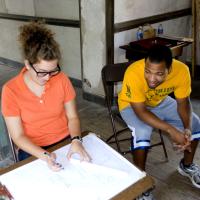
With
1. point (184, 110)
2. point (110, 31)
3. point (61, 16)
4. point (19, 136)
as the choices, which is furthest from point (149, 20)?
point (19, 136)

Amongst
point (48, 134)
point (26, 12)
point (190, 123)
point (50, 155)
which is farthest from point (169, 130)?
point (26, 12)

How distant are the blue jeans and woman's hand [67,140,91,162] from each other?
23.7 inches

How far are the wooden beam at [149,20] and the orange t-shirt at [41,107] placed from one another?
5.49 ft

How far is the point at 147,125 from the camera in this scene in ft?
5.86

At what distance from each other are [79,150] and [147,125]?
0.72m

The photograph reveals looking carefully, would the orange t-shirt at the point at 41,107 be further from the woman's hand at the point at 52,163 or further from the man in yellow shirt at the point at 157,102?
the man in yellow shirt at the point at 157,102

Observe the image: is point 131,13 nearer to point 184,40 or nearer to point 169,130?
point 184,40

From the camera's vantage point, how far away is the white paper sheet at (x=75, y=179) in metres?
0.97

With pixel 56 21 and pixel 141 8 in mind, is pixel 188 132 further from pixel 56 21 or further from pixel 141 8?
pixel 56 21

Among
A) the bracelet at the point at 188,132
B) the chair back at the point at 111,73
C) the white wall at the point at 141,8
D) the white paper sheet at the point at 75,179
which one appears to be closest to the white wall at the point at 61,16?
the white wall at the point at 141,8

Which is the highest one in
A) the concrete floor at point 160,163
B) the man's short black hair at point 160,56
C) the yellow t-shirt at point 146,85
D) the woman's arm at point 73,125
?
the man's short black hair at point 160,56

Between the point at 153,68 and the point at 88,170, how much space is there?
772 millimetres

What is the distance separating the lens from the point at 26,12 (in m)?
4.19

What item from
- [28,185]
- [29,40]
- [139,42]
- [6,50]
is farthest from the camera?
[6,50]
